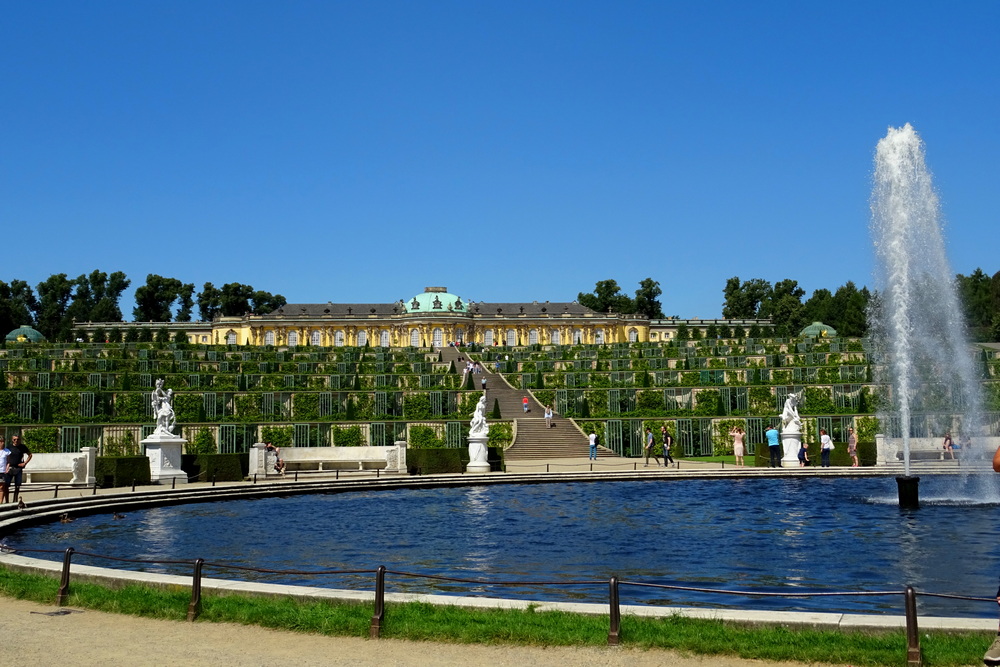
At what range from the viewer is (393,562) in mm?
15719

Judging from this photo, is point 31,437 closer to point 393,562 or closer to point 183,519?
point 183,519

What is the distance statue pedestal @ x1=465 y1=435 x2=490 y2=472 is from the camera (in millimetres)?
35250

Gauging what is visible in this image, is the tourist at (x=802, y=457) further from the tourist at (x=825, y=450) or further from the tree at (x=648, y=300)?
the tree at (x=648, y=300)

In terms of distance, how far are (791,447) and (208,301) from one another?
12676 centimetres

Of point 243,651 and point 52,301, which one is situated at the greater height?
point 52,301

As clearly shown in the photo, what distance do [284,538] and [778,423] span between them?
1281 inches

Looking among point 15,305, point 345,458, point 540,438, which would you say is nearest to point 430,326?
point 15,305

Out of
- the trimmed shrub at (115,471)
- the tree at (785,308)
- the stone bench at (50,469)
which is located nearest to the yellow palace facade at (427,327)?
the tree at (785,308)

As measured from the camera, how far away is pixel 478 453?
35.5 meters

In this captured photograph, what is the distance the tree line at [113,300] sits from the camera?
13905 centimetres

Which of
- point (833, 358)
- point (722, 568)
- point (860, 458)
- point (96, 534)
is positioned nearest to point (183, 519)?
point (96, 534)

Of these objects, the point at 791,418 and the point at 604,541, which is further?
the point at 791,418

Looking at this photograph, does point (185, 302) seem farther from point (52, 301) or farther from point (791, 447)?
point (791, 447)

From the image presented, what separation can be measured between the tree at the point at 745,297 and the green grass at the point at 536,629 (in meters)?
138
